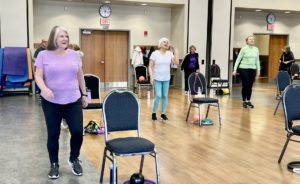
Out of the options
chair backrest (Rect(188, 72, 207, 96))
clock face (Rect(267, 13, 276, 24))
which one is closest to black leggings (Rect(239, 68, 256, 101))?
chair backrest (Rect(188, 72, 207, 96))

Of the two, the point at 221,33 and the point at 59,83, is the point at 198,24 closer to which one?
the point at 221,33

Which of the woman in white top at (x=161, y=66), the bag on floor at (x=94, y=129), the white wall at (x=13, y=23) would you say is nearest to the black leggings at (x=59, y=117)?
the bag on floor at (x=94, y=129)

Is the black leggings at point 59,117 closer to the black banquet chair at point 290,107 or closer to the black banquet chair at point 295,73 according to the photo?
the black banquet chair at point 290,107

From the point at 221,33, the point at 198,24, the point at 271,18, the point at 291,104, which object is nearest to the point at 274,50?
the point at 271,18

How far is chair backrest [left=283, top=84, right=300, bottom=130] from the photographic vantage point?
423 centimetres

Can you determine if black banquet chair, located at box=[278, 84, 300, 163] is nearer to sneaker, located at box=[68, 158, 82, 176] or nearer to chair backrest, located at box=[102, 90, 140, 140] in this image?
chair backrest, located at box=[102, 90, 140, 140]

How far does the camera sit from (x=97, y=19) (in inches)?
491

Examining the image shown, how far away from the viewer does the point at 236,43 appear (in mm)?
14844

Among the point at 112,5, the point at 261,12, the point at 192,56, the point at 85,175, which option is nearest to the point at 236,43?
the point at 261,12

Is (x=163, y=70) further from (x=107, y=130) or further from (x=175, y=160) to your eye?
(x=107, y=130)

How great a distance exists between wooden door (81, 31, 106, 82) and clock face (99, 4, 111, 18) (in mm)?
612

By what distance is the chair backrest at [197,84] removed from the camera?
6.67 m

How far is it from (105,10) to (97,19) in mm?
401

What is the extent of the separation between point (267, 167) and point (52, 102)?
8.04 ft
